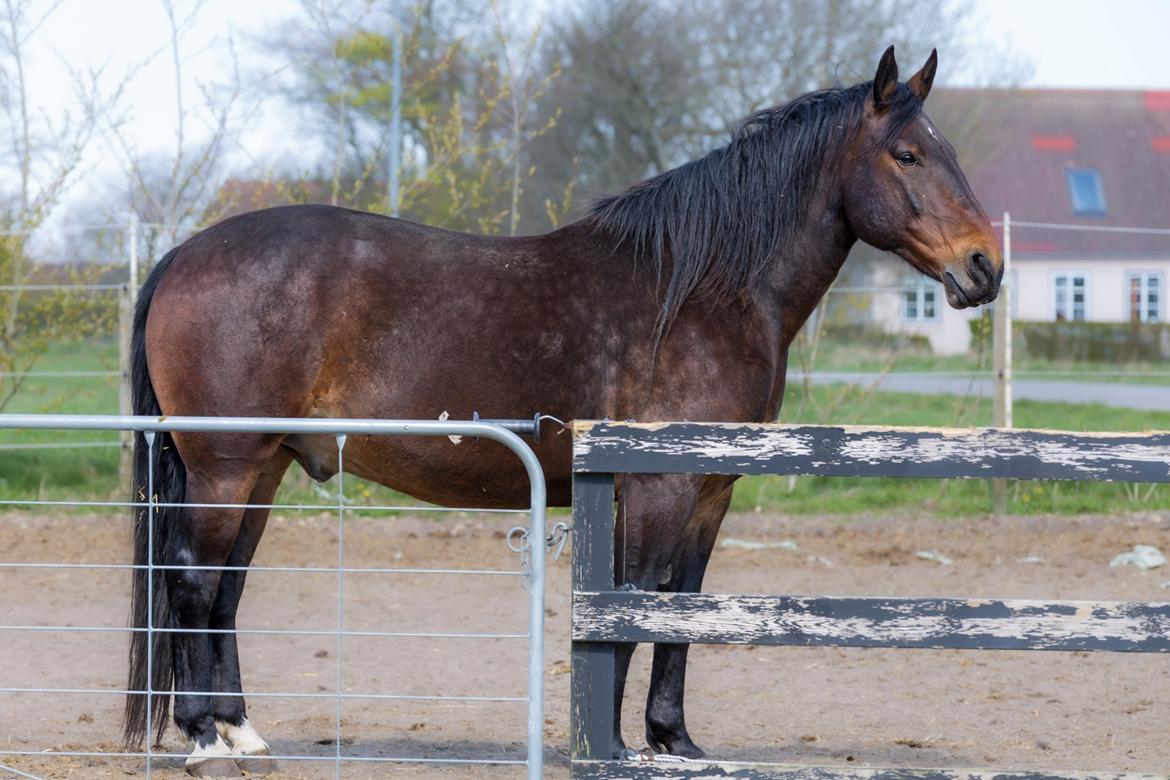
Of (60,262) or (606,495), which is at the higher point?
(60,262)

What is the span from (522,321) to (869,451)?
5.01ft

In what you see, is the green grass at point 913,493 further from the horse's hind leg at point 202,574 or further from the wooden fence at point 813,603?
the wooden fence at point 813,603

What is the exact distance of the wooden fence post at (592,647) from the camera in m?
2.85

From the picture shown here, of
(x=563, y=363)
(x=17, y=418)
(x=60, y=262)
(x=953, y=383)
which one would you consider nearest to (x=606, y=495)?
(x=563, y=363)

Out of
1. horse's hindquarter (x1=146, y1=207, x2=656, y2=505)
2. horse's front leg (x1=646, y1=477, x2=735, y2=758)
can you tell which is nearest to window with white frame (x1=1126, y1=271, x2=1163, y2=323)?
horse's front leg (x1=646, y1=477, x2=735, y2=758)

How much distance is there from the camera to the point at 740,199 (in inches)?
164

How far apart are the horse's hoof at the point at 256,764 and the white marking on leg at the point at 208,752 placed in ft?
0.18

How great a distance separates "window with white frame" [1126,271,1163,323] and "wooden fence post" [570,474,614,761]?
2878cm

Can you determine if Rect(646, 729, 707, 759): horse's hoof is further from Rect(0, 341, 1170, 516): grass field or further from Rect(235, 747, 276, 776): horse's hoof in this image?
Rect(0, 341, 1170, 516): grass field

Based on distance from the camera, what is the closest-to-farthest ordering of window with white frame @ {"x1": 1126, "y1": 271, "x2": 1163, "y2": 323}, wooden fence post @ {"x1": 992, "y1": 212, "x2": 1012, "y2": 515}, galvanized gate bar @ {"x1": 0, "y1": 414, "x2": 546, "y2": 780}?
galvanized gate bar @ {"x1": 0, "y1": 414, "x2": 546, "y2": 780}
wooden fence post @ {"x1": 992, "y1": 212, "x2": 1012, "y2": 515}
window with white frame @ {"x1": 1126, "y1": 271, "x2": 1163, "y2": 323}

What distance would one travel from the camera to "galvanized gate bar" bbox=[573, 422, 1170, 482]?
2822 mm

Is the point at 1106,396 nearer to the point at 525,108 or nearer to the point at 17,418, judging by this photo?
the point at 525,108

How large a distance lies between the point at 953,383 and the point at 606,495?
1283 cm

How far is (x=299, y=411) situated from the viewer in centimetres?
406
